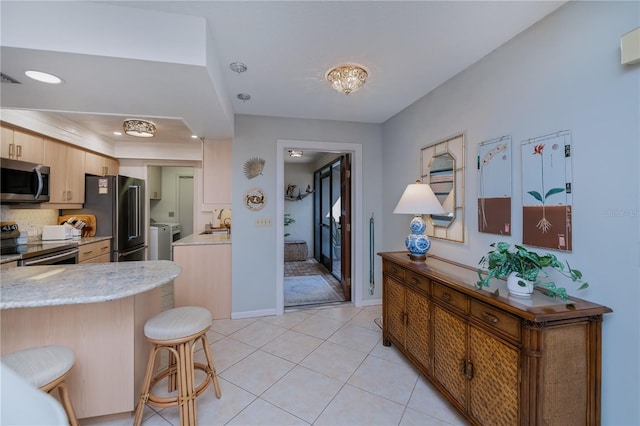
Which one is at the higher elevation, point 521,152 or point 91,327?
point 521,152

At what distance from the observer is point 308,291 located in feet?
14.1

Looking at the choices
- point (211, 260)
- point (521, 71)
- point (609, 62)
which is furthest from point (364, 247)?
point (609, 62)

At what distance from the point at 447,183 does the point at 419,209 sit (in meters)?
0.44

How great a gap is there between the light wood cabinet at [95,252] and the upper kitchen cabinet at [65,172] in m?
0.64

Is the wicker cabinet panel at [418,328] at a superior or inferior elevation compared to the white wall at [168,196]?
inferior

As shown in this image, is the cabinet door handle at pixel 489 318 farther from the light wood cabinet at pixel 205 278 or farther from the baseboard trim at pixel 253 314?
the light wood cabinet at pixel 205 278

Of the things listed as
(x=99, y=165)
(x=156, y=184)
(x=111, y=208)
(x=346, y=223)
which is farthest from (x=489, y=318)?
(x=156, y=184)

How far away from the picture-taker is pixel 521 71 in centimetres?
173

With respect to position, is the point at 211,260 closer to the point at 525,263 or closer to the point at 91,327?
the point at 91,327

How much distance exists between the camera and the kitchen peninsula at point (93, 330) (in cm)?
151

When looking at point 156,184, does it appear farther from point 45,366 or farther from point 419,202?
point 419,202

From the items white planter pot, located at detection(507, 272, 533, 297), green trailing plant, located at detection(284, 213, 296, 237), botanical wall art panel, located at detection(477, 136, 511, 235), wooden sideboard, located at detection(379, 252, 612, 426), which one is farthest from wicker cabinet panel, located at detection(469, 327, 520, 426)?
green trailing plant, located at detection(284, 213, 296, 237)

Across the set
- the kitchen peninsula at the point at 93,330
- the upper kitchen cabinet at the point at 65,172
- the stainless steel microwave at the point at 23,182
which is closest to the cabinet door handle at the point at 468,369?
the kitchen peninsula at the point at 93,330

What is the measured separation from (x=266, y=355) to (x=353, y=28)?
2.69 meters
